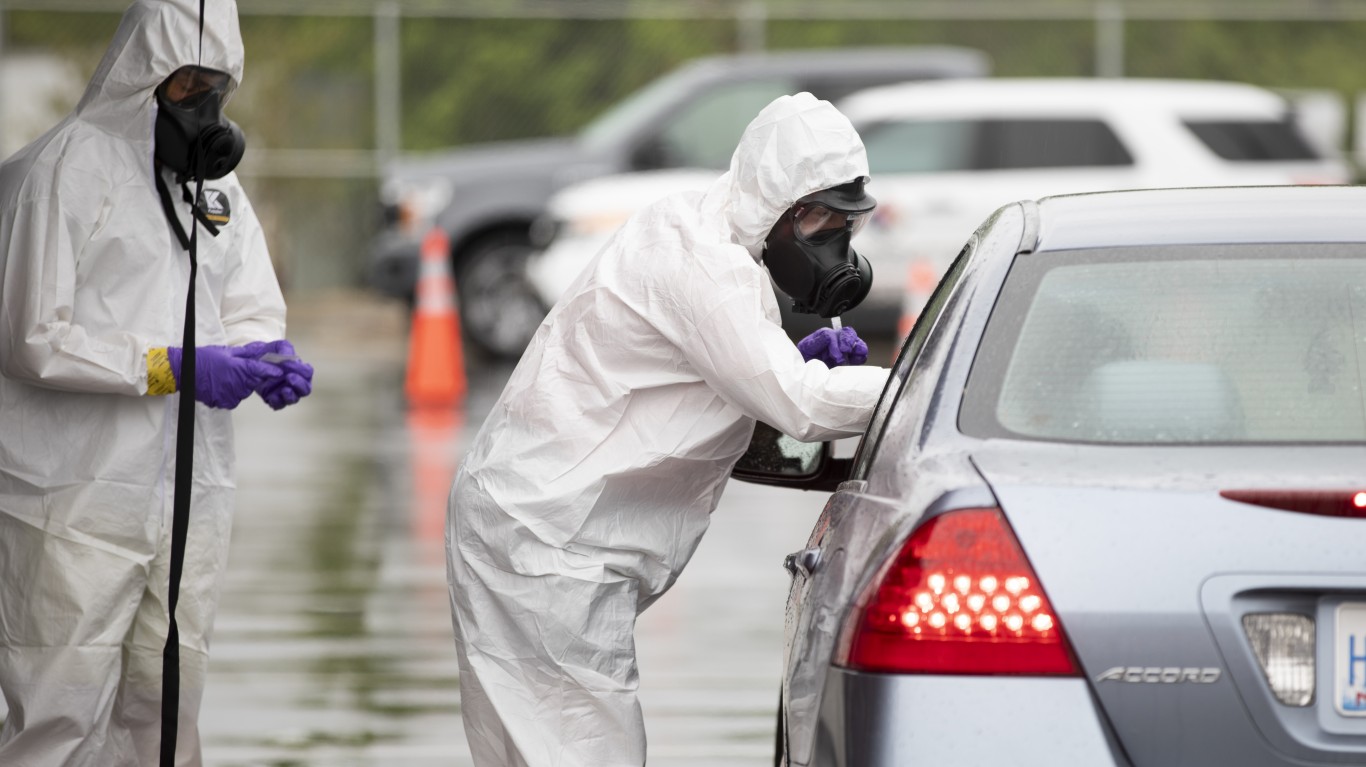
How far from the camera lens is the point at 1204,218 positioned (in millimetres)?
3424

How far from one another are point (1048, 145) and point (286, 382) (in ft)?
37.4

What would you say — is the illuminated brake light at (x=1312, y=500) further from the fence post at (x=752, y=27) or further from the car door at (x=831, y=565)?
the fence post at (x=752, y=27)

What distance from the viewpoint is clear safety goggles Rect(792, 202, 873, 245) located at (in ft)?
13.1

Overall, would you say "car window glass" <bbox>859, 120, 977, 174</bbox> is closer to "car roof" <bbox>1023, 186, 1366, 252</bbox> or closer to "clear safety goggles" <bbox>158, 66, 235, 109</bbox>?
"clear safety goggles" <bbox>158, 66, 235, 109</bbox>

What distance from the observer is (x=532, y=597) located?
4.00m

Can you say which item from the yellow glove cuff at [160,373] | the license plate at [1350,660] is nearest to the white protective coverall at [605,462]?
the yellow glove cuff at [160,373]

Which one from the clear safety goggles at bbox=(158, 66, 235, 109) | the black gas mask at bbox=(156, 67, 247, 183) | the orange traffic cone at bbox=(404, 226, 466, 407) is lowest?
the black gas mask at bbox=(156, 67, 247, 183)

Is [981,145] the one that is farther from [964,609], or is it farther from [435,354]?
[964,609]

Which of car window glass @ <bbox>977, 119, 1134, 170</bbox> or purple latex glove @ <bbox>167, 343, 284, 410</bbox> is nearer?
purple latex glove @ <bbox>167, 343, 284, 410</bbox>

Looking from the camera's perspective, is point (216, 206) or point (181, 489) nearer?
point (181, 489)

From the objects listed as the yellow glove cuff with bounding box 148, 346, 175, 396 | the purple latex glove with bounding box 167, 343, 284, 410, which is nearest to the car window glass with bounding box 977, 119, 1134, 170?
the purple latex glove with bounding box 167, 343, 284, 410

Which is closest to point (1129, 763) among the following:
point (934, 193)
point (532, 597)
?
point (532, 597)

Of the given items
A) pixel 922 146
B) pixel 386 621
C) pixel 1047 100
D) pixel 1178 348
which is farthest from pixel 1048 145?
pixel 1178 348

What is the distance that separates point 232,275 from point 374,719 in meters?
1.54
